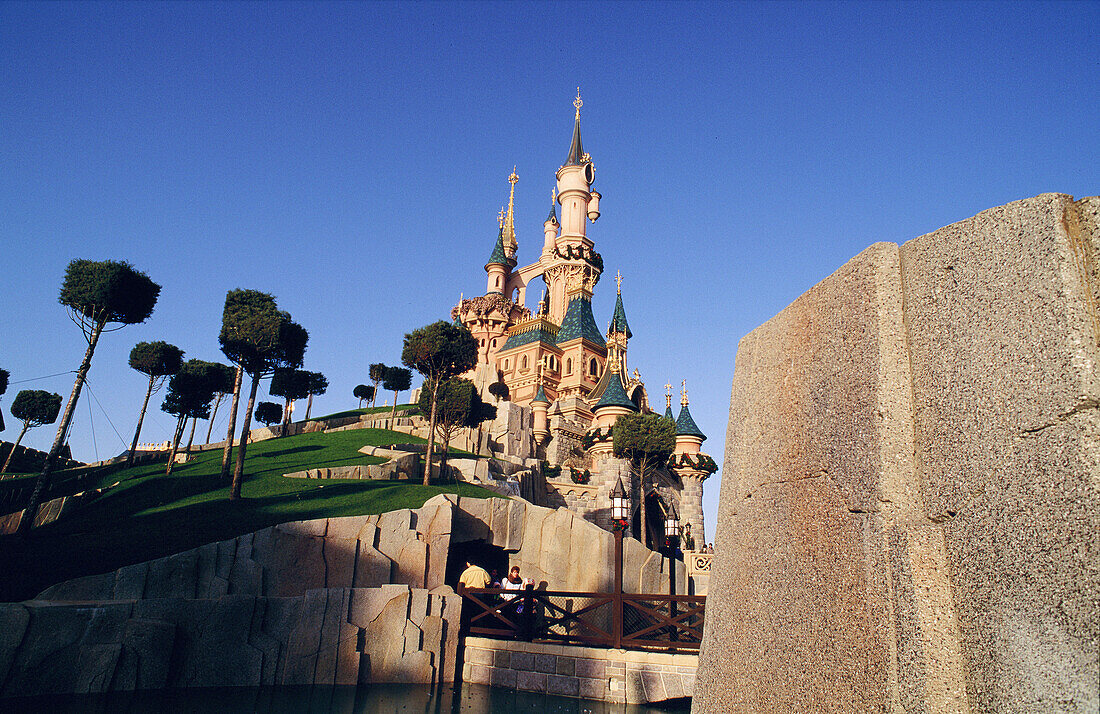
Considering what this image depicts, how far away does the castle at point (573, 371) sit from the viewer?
36094 mm

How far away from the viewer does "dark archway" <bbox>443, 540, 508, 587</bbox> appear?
1808 cm

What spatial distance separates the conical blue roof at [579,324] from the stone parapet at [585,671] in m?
40.9

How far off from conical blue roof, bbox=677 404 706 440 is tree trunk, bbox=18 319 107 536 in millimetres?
28665

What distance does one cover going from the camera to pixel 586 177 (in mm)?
63625

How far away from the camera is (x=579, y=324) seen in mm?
54250

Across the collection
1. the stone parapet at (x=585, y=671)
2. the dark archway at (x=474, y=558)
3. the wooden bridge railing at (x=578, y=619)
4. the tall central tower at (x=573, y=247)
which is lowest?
the stone parapet at (x=585, y=671)

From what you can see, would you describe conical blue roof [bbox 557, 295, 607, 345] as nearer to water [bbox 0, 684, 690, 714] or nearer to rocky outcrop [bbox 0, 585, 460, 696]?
rocky outcrop [bbox 0, 585, 460, 696]

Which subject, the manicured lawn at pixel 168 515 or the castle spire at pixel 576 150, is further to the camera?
the castle spire at pixel 576 150

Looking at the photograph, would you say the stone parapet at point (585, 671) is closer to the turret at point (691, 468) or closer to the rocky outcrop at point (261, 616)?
the rocky outcrop at point (261, 616)

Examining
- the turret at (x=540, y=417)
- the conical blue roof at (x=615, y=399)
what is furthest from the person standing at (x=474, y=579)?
the turret at (x=540, y=417)

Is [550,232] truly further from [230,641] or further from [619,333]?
[230,641]

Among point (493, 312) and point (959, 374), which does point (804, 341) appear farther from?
point (493, 312)

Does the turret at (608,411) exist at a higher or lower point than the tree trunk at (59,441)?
higher

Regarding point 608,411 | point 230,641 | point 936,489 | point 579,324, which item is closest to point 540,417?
point 608,411
